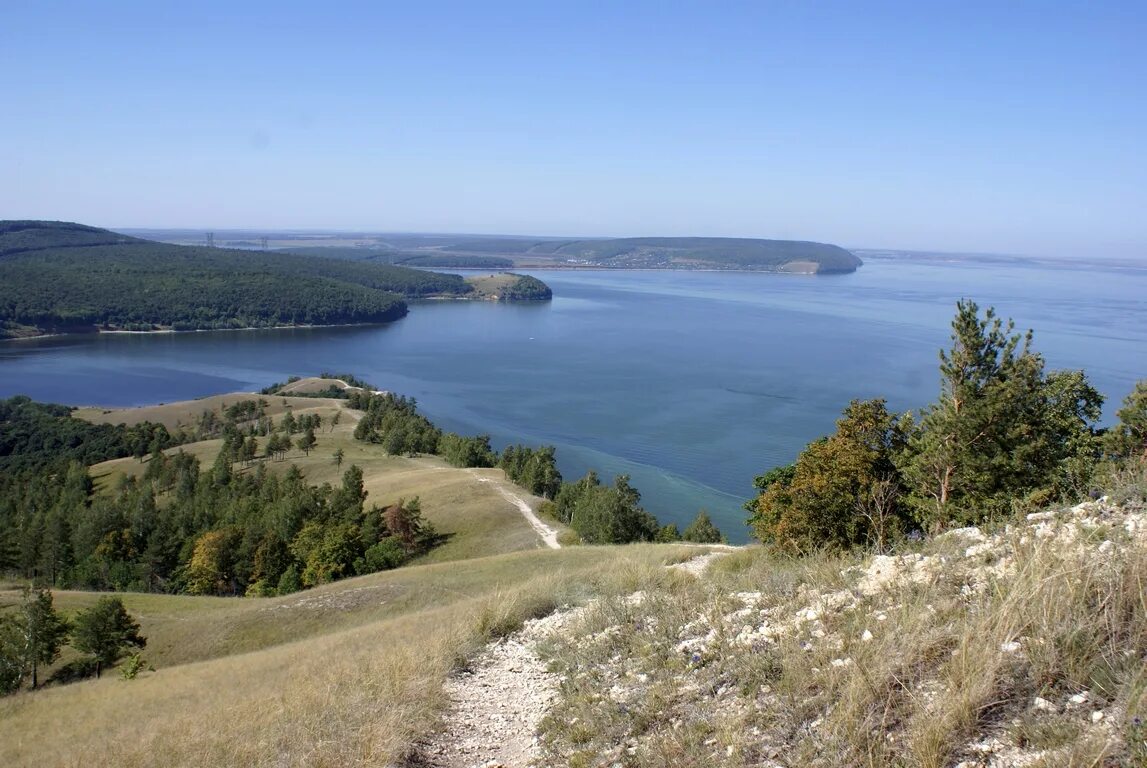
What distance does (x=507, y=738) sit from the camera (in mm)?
5945

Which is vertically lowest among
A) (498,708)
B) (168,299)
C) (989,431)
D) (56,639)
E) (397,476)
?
(397,476)

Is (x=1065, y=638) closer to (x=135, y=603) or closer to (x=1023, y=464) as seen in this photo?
(x=1023, y=464)

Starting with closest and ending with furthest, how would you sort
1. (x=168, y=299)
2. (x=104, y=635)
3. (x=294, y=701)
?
(x=294, y=701)
(x=104, y=635)
(x=168, y=299)

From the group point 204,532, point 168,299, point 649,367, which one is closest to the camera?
point 204,532

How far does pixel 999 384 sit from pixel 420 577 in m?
15.8

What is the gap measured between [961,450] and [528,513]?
25.8 m

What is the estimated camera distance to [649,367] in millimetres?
96812

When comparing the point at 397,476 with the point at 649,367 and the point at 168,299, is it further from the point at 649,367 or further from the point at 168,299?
the point at 168,299

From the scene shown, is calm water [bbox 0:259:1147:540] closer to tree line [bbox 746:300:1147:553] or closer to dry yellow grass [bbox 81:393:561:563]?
dry yellow grass [bbox 81:393:561:563]

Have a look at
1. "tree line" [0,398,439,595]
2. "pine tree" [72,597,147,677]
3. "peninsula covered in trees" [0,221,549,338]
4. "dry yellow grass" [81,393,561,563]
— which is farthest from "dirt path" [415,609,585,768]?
"peninsula covered in trees" [0,221,549,338]

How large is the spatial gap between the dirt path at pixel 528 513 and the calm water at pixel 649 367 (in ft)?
37.6

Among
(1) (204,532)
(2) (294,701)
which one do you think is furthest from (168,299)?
(2) (294,701)

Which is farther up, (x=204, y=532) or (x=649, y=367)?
(x=649, y=367)

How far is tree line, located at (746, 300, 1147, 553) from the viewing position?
1521cm
